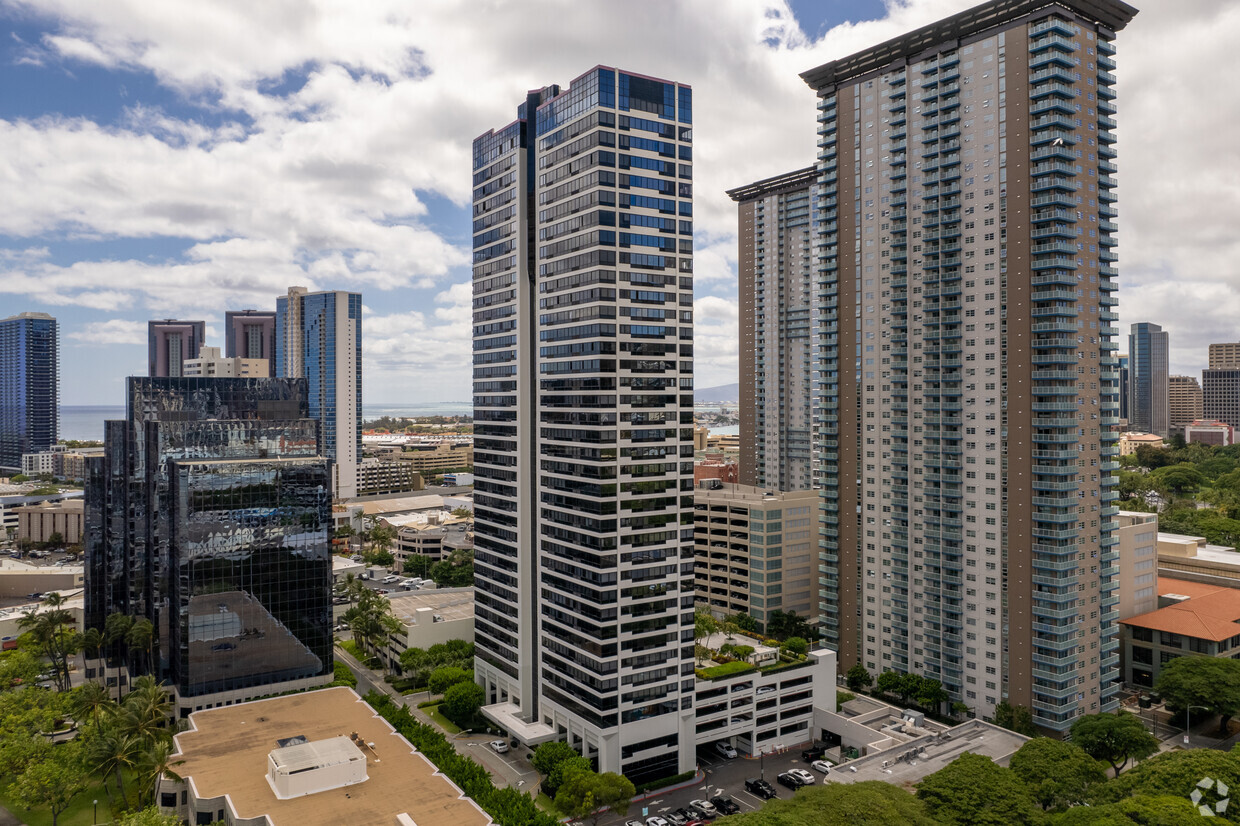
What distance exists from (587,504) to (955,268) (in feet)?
196

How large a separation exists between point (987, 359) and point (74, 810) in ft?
381

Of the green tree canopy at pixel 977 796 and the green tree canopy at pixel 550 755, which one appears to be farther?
the green tree canopy at pixel 550 755

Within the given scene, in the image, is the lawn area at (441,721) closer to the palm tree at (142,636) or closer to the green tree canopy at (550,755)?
the green tree canopy at (550,755)

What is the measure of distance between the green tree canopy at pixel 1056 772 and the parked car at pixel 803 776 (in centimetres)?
2144

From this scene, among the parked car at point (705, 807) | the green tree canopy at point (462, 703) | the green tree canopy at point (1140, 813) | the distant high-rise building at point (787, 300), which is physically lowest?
the parked car at point (705, 807)

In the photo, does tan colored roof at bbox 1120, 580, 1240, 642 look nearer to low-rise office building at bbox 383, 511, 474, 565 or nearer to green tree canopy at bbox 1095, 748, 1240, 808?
green tree canopy at bbox 1095, 748, 1240, 808

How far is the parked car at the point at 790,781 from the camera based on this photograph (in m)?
85.3

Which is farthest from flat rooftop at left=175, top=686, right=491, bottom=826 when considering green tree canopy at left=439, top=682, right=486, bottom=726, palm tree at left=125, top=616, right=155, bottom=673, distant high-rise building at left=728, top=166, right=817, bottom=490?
distant high-rise building at left=728, top=166, right=817, bottom=490

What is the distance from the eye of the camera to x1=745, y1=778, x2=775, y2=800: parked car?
3250 inches

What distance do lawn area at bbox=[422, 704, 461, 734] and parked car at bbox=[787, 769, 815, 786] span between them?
137 feet

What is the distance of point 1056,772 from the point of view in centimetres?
7044

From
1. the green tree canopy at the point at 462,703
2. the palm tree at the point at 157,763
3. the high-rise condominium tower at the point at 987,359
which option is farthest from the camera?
the green tree canopy at the point at 462,703

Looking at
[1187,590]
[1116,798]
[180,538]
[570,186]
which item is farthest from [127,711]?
[1187,590]

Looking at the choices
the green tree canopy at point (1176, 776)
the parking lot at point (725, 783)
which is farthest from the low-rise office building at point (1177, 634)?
the parking lot at point (725, 783)
